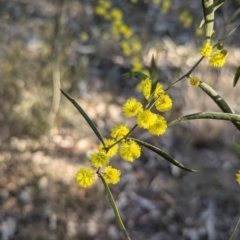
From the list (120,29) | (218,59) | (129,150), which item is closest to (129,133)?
(129,150)

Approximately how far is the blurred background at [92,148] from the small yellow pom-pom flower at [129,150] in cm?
145

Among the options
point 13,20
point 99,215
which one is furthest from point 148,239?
point 13,20

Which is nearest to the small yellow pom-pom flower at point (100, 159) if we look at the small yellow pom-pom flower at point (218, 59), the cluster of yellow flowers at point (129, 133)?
the cluster of yellow flowers at point (129, 133)

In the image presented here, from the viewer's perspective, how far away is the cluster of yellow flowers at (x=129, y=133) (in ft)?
2.25

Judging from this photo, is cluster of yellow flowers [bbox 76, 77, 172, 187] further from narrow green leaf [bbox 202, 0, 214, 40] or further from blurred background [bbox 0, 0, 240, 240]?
blurred background [bbox 0, 0, 240, 240]

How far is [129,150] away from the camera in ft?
2.28

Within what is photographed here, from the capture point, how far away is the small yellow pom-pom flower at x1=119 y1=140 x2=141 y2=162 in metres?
0.69

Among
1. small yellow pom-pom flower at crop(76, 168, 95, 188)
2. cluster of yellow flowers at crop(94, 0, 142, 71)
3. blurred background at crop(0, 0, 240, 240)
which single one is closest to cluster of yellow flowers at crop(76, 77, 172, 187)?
small yellow pom-pom flower at crop(76, 168, 95, 188)

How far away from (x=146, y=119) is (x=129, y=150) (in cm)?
5

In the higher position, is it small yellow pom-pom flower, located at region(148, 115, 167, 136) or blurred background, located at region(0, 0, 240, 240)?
blurred background, located at region(0, 0, 240, 240)

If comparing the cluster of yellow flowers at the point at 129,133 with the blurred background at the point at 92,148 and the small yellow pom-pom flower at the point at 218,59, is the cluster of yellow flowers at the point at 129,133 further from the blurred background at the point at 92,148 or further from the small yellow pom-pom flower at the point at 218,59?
the blurred background at the point at 92,148

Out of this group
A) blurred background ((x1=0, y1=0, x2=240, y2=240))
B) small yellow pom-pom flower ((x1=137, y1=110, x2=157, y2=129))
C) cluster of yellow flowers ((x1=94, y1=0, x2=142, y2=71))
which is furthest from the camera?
cluster of yellow flowers ((x1=94, y1=0, x2=142, y2=71))

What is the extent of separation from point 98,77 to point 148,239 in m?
1.59

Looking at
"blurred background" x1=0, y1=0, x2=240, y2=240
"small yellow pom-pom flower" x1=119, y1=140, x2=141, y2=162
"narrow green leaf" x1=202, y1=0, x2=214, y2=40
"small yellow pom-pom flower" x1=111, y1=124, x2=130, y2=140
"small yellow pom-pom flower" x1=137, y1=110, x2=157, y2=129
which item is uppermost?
"blurred background" x1=0, y1=0, x2=240, y2=240
